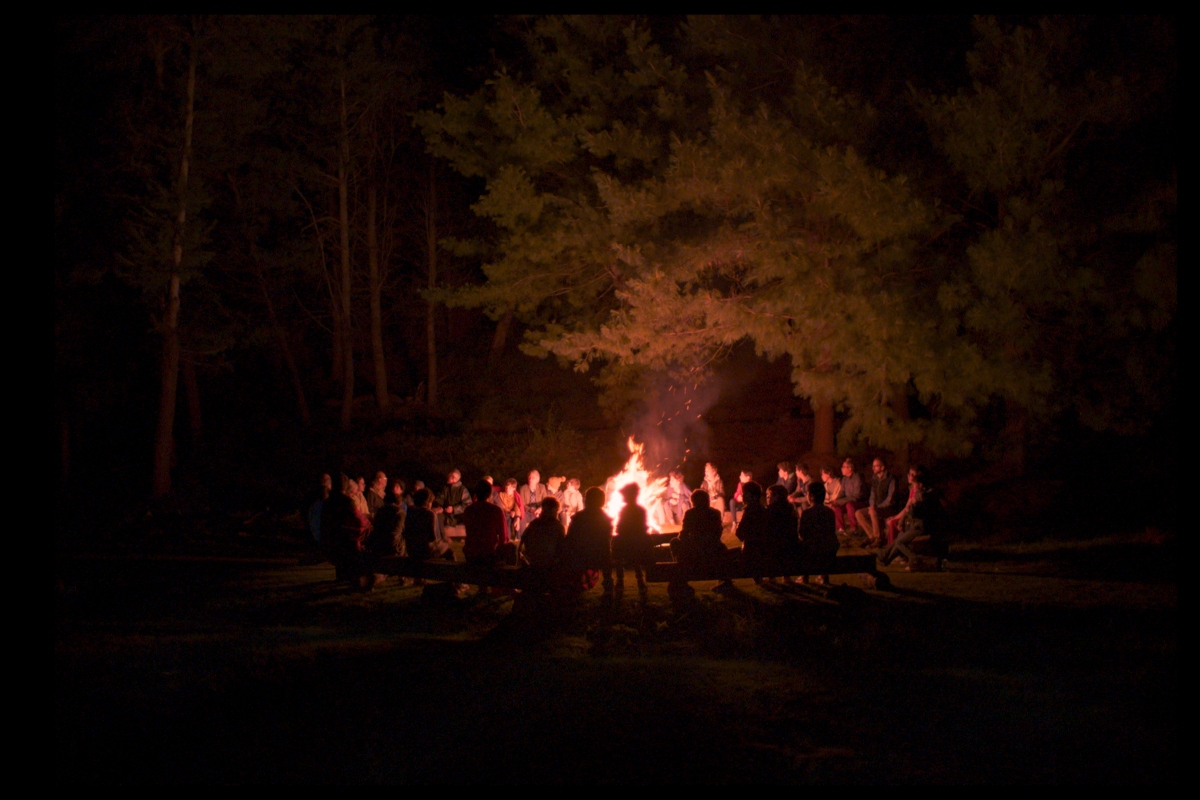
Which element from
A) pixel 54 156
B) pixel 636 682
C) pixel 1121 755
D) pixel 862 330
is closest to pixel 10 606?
pixel 636 682

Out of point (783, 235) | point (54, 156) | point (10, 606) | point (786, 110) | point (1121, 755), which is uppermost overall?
point (54, 156)

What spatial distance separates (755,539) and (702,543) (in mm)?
629

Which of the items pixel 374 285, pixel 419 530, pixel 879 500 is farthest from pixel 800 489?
pixel 374 285

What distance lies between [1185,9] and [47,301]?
491 inches

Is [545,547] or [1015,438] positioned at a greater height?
[1015,438]

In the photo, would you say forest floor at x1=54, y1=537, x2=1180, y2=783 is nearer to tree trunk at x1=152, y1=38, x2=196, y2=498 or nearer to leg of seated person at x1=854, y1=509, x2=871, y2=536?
leg of seated person at x1=854, y1=509, x2=871, y2=536

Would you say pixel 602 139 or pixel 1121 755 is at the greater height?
pixel 602 139

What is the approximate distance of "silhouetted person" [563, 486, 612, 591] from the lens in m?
8.38

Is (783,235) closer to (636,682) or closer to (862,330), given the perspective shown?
(862,330)

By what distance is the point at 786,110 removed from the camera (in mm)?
14430

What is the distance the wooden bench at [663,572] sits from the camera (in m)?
8.32

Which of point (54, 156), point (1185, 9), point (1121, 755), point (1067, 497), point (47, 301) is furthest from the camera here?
point (54, 156)

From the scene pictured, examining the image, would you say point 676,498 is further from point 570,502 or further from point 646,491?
point 570,502

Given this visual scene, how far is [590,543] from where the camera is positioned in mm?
8469
